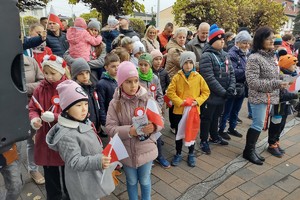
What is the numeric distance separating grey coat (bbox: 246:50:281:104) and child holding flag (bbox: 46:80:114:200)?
242 cm

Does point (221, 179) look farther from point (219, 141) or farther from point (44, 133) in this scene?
point (44, 133)

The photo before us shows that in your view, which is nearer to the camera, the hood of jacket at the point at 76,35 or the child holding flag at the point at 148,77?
the child holding flag at the point at 148,77

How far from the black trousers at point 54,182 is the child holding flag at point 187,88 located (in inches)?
64.2

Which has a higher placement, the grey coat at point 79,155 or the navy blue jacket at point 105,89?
the navy blue jacket at point 105,89

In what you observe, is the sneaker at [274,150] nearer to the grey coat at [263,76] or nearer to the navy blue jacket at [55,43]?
the grey coat at [263,76]

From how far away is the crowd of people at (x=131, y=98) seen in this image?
2.14 metres

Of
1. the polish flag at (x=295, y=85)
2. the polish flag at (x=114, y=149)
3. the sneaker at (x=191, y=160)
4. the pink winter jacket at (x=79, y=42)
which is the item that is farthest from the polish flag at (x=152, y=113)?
the pink winter jacket at (x=79, y=42)

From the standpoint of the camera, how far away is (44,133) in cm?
259

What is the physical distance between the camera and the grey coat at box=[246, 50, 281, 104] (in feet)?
11.6

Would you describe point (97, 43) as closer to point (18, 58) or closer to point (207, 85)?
point (207, 85)

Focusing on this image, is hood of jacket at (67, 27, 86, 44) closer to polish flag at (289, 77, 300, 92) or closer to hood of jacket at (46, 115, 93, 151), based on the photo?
hood of jacket at (46, 115, 93, 151)

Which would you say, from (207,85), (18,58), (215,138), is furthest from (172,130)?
(18,58)

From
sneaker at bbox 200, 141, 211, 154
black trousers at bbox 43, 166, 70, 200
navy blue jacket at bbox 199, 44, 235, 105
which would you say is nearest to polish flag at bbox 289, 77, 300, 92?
navy blue jacket at bbox 199, 44, 235, 105

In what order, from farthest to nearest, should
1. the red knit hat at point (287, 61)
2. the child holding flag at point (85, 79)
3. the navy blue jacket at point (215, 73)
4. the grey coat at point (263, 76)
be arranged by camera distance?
the red knit hat at point (287, 61)
the navy blue jacket at point (215, 73)
the grey coat at point (263, 76)
the child holding flag at point (85, 79)
